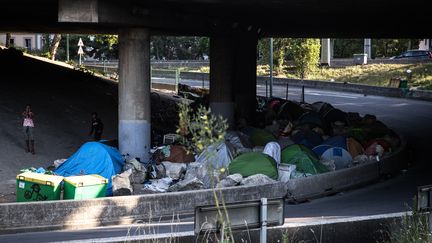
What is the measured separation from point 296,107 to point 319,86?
25256 mm

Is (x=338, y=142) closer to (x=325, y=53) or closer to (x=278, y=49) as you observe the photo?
(x=278, y=49)

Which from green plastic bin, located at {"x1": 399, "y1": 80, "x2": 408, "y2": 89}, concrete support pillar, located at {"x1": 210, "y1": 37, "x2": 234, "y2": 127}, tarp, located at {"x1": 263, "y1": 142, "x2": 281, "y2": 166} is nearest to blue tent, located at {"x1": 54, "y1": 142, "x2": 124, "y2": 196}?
tarp, located at {"x1": 263, "y1": 142, "x2": 281, "y2": 166}

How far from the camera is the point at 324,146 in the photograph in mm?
22328

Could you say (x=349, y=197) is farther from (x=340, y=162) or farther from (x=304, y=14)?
(x=304, y=14)

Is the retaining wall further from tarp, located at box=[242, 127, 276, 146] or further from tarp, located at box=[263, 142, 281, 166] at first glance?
tarp, located at box=[242, 127, 276, 146]

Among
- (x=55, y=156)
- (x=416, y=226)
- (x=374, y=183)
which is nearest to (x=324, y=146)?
(x=374, y=183)

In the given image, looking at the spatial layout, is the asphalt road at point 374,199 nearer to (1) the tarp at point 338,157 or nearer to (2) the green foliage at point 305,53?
(1) the tarp at point 338,157

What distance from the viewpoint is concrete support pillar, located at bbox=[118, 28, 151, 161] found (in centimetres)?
2073

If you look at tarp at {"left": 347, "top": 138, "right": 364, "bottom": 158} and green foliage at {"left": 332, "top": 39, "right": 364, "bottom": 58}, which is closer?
tarp at {"left": 347, "top": 138, "right": 364, "bottom": 158}

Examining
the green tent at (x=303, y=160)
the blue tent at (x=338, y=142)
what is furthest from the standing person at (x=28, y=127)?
the blue tent at (x=338, y=142)

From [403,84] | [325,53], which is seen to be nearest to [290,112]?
[403,84]

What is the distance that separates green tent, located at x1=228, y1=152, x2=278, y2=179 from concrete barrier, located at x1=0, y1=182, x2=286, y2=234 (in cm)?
189

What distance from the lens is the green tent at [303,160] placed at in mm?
19234

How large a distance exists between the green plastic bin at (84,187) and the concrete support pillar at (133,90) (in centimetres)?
532
